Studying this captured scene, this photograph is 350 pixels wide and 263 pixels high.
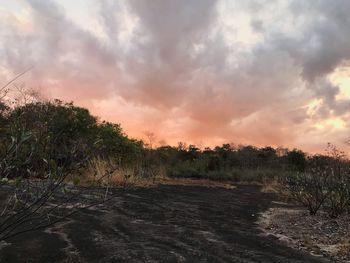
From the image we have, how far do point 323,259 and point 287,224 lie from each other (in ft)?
14.3

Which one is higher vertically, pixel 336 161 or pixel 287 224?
pixel 336 161

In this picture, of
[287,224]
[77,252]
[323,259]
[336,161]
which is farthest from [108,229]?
[336,161]

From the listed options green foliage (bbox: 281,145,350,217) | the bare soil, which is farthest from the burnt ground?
green foliage (bbox: 281,145,350,217)

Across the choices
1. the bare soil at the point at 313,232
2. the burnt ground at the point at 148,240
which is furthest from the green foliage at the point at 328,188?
the burnt ground at the point at 148,240

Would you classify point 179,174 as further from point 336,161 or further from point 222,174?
point 336,161

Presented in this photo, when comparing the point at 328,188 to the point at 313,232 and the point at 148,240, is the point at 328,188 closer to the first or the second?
the point at 313,232

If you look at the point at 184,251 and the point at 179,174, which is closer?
the point at 184,251

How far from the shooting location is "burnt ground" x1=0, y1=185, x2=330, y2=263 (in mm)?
8078

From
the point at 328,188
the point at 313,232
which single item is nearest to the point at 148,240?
the point at 313,232

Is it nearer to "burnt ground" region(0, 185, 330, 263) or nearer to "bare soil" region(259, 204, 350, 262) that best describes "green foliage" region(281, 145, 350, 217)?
"bare soil" region(259, 204, 350, 262)

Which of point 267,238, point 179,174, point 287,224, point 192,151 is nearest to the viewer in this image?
point 267,238

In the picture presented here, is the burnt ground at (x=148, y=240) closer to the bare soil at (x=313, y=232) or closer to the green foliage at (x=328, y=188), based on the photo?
the bare soil at (x=313, y=232)

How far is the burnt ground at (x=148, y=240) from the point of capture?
8.08m

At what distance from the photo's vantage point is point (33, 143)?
14.9ft
